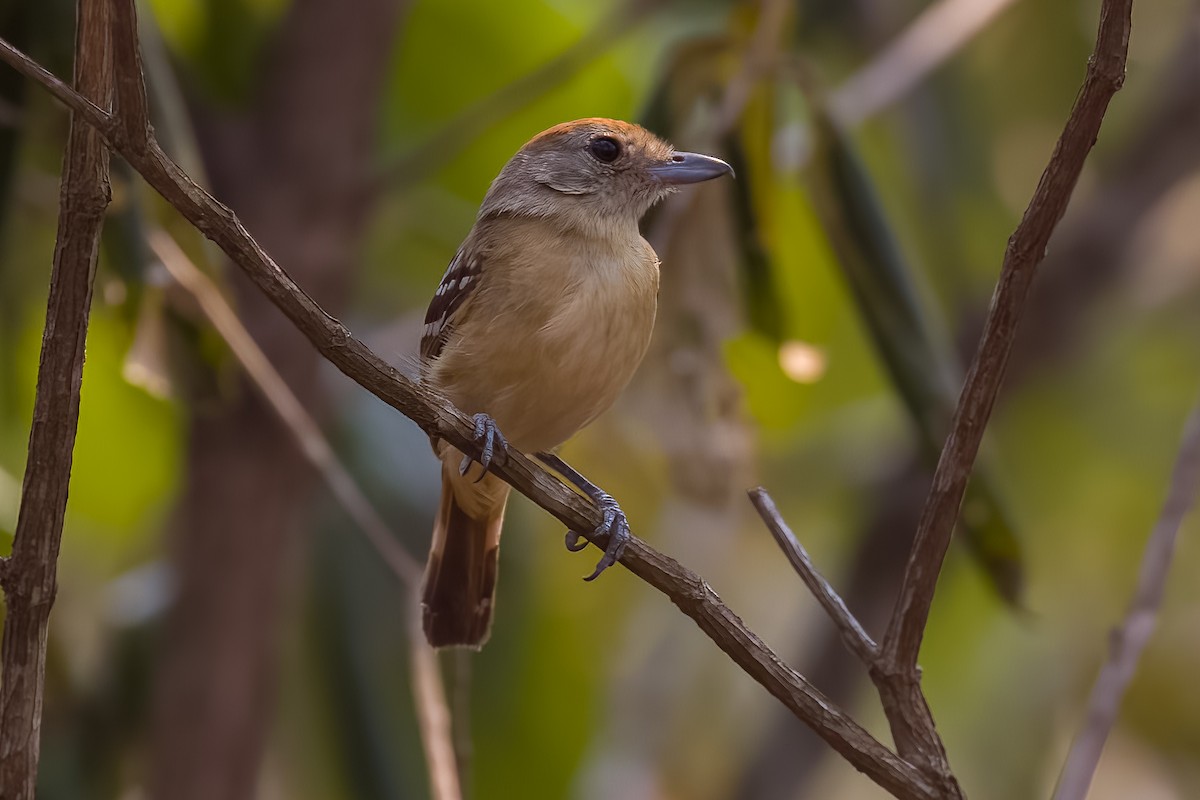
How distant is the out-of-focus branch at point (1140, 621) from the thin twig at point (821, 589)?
475 mm

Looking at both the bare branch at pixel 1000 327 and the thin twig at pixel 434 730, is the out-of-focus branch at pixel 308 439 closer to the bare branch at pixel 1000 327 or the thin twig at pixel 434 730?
the thin twig at pixel 434 730

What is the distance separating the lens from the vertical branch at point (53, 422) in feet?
5.40

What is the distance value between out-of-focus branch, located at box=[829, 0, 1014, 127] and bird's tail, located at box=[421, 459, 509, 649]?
1606mm

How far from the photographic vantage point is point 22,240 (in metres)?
4.05

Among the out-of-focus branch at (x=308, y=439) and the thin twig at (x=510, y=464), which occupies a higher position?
the out-of-focus branch at (x=308, y=439)

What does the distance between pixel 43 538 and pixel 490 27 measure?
376 centimetres

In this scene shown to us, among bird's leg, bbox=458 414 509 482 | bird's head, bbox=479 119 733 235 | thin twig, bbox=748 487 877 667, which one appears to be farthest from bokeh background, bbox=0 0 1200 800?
thin twig, bbox=748 487 877 667

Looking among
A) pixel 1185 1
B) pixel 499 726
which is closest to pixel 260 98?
pixel 499 726

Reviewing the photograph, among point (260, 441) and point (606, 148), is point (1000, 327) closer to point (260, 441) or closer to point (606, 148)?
point (606, 148)

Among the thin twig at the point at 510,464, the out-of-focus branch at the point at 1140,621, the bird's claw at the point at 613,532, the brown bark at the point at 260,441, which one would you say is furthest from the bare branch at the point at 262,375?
the out-of-focus branch at the point at 1140,621

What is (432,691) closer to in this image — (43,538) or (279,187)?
(43,538)

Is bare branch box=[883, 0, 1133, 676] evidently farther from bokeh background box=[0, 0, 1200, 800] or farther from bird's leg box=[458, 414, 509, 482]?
bokeh background box=[0, 0, 1200, 800]

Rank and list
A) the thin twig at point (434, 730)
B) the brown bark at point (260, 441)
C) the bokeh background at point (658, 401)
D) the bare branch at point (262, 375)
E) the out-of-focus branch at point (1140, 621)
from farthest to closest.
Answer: the brown bark at point (260, 441), the bokeh background at point (658, 401), the bare branch at point (262, 375), the thin twig at point (434, 730), the out-of-focus branch at point (1140, 621)

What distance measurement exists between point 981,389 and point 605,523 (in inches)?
23.9
